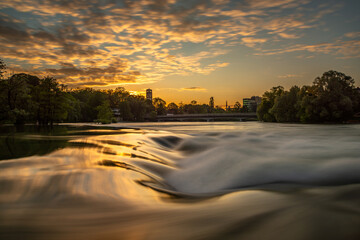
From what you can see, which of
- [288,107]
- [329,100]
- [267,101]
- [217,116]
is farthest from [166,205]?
[217,116]

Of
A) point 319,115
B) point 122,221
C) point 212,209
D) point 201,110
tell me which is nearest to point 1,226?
point 122,221

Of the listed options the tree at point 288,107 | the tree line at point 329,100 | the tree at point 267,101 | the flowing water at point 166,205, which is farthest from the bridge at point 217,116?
the flowing water at point 166,205

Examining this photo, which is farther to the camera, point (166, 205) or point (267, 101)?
point (267, 101)

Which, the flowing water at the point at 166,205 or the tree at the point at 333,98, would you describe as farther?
the tree at the point at 333,98

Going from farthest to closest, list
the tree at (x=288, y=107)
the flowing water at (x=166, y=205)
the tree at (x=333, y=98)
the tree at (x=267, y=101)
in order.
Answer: the tree at (x=267, y=101) → the tree at (x=288, y=107) → the tree at (x=333, y=98) → the flowing water at (x=166, y=205)

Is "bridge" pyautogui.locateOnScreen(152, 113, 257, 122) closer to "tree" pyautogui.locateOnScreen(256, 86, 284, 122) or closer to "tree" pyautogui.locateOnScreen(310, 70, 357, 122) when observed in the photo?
"tree" pyautogui.locateOnScreen(256, 86, 284, 122)

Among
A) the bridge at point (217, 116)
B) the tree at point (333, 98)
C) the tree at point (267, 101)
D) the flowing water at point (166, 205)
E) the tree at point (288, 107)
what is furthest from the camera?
the bridge at point (217, 116)

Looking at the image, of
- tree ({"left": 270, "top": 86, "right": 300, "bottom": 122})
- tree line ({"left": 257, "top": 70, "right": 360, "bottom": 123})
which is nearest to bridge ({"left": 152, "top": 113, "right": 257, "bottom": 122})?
tree ({"left": 270, "top": 86, "right": 300, "bottom": 122})

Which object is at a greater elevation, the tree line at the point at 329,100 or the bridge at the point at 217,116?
the tree line at the point at 329,100

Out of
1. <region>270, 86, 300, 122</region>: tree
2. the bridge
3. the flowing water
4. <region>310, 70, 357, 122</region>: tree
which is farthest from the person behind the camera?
the bridge

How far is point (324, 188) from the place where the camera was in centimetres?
368

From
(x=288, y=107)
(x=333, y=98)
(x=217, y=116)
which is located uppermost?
(x=333, y=98)

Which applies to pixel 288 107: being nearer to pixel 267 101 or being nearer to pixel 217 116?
pixel 267 101

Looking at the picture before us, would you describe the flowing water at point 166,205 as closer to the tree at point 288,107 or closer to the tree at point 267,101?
the tree at point 288,107
